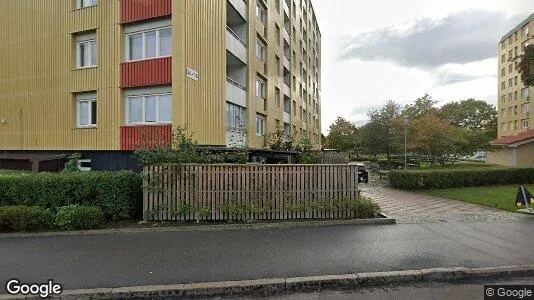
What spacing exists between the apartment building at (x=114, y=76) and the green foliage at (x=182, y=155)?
2452mm

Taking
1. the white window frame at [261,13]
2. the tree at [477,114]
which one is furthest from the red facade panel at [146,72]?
the tree at [477,114]

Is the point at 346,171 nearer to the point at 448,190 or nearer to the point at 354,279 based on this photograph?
the point at 354,279

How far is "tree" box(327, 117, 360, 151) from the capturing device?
5028 centimetres

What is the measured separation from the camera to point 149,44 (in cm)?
1317

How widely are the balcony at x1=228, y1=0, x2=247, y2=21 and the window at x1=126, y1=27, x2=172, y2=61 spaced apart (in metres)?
4.46

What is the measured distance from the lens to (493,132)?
224 feet

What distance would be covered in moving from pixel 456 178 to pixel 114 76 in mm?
Result: 16017

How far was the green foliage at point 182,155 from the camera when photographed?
8516 mm

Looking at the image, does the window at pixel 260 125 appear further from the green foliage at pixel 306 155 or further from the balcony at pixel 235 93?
the green foliage at pixel 306 155

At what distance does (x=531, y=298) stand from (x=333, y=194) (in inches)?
186

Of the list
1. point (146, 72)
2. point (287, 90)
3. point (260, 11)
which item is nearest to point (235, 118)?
point (146, 72)

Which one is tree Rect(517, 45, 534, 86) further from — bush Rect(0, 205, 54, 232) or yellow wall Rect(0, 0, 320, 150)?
bush Rect(0, 205, 54, 232)

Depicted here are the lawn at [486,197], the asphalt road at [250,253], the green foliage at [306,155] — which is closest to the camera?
the asphalt road at [250,253]

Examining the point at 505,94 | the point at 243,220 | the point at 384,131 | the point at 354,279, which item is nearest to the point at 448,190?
the point at 243,220
